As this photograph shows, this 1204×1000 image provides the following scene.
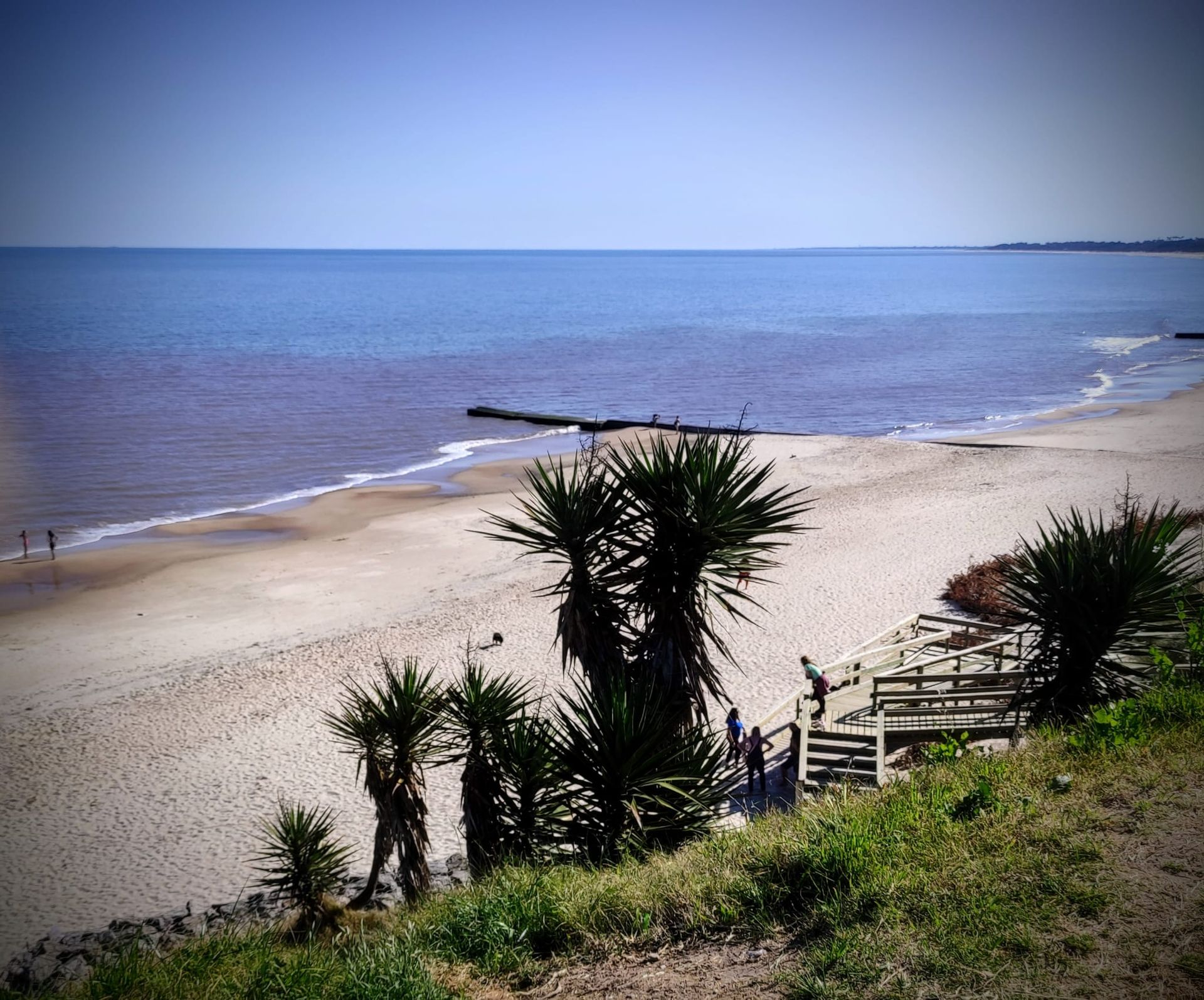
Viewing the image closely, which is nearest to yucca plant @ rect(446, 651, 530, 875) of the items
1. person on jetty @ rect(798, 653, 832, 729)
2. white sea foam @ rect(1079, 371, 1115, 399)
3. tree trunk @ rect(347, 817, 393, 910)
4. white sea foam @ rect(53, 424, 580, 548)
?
tree trunk @ rect(347, 817, 393, 910)

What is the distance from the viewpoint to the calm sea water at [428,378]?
38281 millimetres

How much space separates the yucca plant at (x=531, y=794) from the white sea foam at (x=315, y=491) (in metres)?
24.7

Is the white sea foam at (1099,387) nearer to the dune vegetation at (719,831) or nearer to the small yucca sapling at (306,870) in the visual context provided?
the dune vegetation at (719,831)

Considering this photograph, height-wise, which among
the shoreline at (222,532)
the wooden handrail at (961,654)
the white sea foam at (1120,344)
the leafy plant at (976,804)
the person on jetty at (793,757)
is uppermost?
the white sea foam at (1120,344)

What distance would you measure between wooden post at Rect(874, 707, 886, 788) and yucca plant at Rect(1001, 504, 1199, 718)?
1892 mm

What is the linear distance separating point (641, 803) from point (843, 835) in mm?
2412

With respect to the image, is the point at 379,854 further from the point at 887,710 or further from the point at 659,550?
the point at 887,710

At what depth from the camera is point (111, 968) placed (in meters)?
6.72

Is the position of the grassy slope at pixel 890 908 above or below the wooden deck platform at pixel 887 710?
above

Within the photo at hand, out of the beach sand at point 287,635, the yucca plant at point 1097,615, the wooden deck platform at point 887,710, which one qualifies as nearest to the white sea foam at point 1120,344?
the beach sand at point 287,635

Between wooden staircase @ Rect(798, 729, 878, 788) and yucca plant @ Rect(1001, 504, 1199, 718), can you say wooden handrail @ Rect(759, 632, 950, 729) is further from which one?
yucca plant @ Rect(1001, 504, 1199, 718)

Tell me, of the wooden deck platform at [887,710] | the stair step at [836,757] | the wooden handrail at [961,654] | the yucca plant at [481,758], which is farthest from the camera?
the wooden handrail at [961,654]

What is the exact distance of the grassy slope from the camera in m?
5.25

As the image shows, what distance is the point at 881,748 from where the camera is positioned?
1145cm
